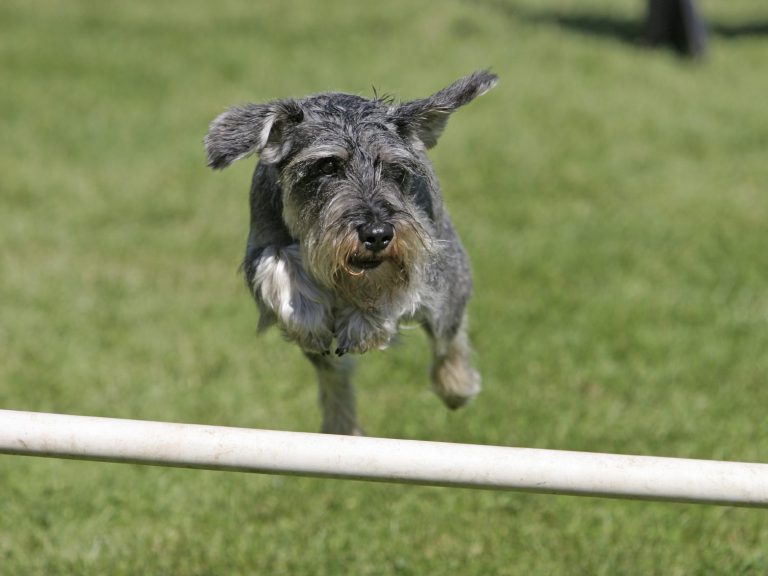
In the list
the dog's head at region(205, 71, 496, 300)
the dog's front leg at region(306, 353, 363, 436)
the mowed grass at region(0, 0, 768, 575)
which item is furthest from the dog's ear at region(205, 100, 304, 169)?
the mowed grass at region(0, 0, 768, 575)

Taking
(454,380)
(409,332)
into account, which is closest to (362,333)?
(454,380)

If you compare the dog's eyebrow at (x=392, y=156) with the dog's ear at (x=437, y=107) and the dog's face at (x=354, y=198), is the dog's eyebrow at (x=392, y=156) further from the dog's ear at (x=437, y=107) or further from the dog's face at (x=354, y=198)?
the dog's ear at (x=437, y=107)

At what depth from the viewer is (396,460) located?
2.78 meters

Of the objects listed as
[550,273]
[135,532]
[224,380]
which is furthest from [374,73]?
[135,532]

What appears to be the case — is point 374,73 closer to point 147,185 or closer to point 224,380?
point 147,185

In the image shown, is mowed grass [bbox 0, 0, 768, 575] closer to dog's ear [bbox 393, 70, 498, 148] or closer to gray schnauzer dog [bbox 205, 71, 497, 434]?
gray schnauzer dog [bbox 205, 71, 497, 434]

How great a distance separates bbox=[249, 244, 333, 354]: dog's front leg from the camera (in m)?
3.57

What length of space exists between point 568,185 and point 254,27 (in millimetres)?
6410

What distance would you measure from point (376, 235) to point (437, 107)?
1.70 ft

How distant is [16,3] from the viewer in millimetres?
15078

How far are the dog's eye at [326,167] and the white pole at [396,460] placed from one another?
3.48ft

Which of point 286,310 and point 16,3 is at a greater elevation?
point 286,310

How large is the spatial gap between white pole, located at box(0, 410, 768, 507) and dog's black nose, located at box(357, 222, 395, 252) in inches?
30.9

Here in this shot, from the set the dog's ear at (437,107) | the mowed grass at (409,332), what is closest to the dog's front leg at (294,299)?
the dog's ear at (437,107)
